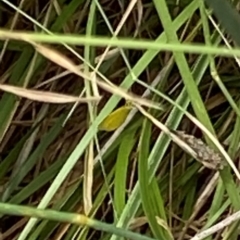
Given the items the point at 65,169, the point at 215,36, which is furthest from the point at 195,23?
the point at 65,169

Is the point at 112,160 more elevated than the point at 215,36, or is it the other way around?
the point at 215,36

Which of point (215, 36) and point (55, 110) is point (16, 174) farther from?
point (215, 36)

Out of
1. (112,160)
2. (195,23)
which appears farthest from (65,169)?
(195,23)

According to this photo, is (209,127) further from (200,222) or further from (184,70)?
(200,222)

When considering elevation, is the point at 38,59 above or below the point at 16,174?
above

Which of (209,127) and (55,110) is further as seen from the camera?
(55,110)

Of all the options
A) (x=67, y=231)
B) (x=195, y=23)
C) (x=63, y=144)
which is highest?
(x=195, y=23)
